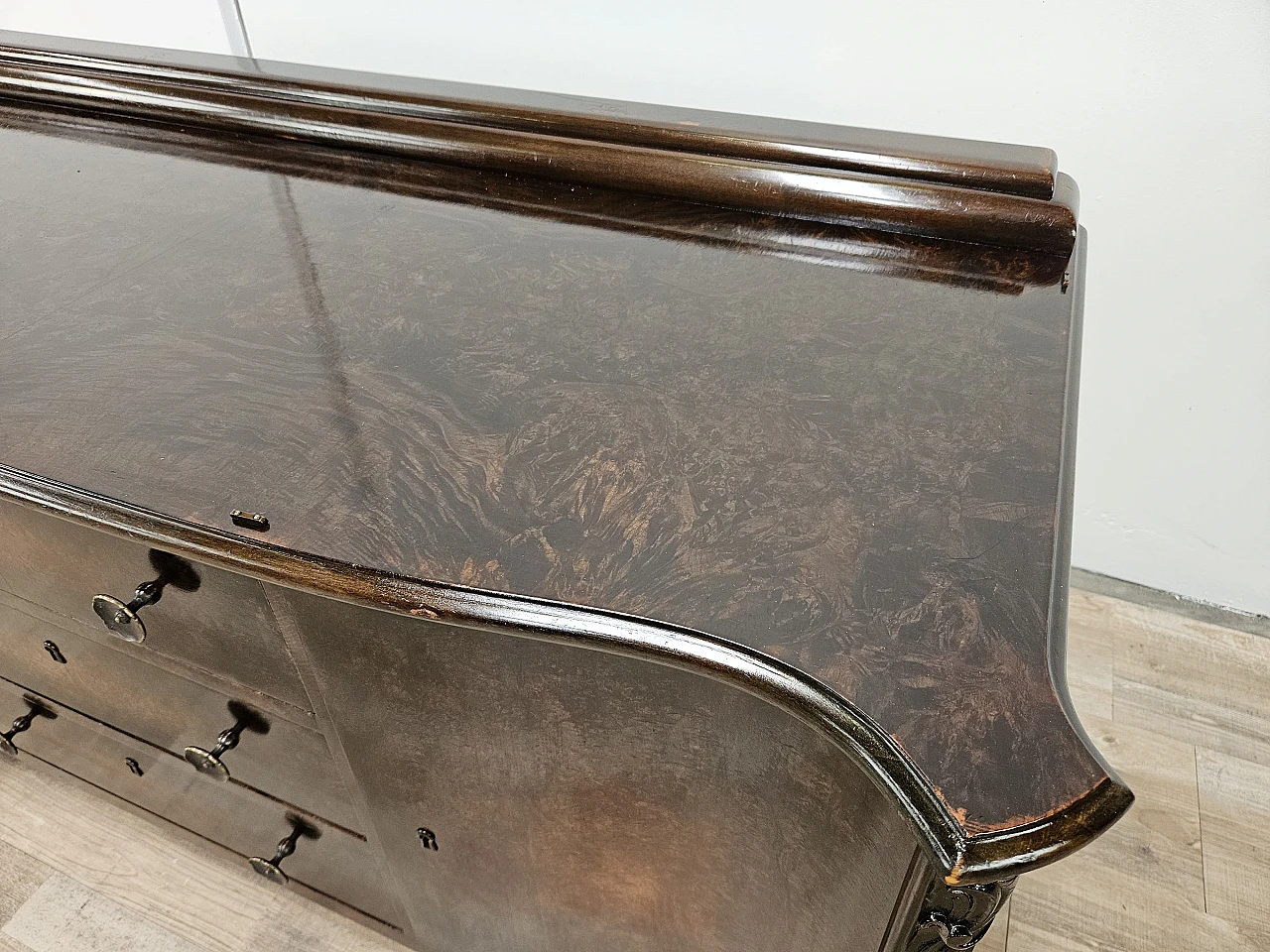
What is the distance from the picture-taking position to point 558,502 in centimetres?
54

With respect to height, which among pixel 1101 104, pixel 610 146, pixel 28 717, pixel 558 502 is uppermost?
pixel 1101 104

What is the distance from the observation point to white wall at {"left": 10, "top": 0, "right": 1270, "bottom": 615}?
0.96 meters

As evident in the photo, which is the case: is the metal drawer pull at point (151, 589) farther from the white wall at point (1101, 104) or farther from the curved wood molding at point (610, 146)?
the white wall at point (1101, 104)

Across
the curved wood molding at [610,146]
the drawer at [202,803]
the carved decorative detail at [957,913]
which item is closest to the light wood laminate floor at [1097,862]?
the drawer at [202,803]

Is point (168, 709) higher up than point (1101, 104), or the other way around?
point (1101, 104)

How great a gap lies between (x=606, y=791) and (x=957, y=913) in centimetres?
24

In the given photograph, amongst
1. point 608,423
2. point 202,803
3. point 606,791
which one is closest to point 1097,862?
point 606,791

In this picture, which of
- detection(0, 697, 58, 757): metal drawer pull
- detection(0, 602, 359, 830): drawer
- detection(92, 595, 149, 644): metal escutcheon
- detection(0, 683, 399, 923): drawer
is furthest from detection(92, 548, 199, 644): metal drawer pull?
detection(0, 697, 58, 757): metal drawer pull

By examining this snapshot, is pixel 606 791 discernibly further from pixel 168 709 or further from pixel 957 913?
pixel 168 709

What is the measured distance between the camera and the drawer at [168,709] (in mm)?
766

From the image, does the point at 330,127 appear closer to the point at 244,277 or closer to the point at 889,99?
the point at 244,277

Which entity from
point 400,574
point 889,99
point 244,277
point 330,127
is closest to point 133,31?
point 330,127

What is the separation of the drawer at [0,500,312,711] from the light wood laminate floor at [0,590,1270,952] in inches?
17.4

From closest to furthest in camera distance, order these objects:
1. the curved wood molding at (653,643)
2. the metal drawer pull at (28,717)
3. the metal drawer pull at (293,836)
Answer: the curved wood molding at (653,643)
the metal drawer pull at (293,836)
the metal drawer pull at (28,717)
